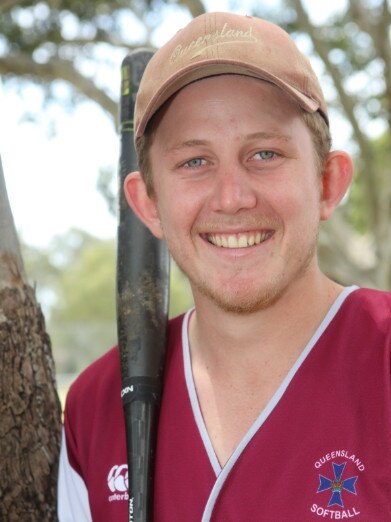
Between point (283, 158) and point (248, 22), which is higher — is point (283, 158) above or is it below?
below

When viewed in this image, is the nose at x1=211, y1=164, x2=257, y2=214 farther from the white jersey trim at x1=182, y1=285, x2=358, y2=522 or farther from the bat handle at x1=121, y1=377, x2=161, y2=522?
the bat handle at x1=121, y1=377, x2=161, y2=522

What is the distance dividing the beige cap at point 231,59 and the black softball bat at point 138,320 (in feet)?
1.87

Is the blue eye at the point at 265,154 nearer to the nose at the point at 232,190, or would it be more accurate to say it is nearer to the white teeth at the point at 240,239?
the nose at the point at 232,190

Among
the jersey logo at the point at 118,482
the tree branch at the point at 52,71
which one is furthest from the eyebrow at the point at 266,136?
the tree branch at the point at 52,71

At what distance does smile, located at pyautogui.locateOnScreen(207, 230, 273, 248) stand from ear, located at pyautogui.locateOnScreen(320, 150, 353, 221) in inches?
10.0

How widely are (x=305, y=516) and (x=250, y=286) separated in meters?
0.66

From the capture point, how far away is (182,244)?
2557 millimetres

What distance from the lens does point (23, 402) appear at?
8.87 feet

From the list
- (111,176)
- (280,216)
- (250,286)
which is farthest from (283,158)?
(111,176)

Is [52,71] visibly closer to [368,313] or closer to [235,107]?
[235,107]

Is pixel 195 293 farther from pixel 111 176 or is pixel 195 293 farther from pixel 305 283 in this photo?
pixel 111 176

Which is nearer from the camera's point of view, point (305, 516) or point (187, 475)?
point (305, 516)

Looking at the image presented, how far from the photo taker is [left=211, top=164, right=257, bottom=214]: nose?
7.91 feet

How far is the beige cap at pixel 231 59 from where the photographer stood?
2426 millimetres
